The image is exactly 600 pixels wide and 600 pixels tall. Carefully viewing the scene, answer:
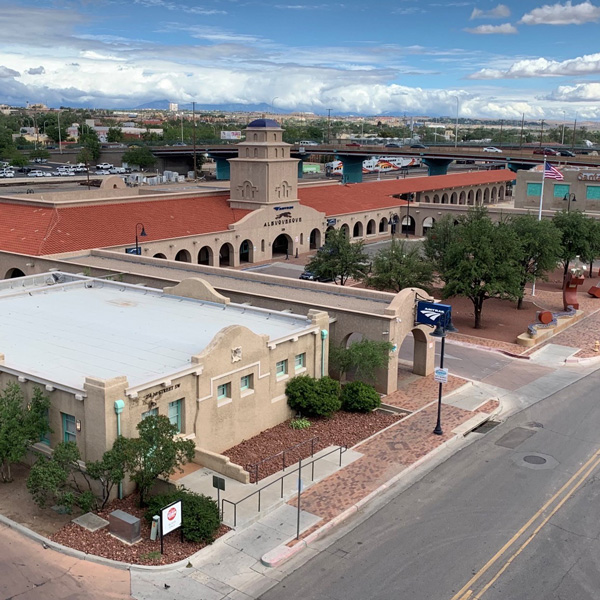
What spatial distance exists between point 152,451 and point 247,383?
6587mm

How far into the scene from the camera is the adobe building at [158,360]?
24172 mm

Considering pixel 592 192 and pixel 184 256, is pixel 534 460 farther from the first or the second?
pixel 592 192

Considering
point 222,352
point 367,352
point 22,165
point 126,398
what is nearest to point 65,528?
point 126,398

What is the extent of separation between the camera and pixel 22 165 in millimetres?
144250

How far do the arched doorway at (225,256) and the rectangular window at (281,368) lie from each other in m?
36.0

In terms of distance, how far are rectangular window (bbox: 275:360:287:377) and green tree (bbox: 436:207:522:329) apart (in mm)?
17367

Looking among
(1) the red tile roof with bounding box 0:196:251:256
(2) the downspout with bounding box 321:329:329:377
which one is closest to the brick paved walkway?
(2) the downspout with bounding box 321:329:329:377

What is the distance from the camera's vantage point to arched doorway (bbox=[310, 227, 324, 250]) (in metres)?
76.2

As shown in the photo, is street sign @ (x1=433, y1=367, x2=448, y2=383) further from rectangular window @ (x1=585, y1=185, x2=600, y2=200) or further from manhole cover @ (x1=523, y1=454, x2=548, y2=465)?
rectangular window @ (x1=585, y1=185, x2=600, y2=200)

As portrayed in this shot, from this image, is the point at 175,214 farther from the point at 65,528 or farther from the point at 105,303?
the point at 65,528

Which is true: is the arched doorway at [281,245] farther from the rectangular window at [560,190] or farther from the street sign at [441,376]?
the street sign at [441,376]

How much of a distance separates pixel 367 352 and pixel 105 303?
43.8 ft

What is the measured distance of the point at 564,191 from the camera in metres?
80.6

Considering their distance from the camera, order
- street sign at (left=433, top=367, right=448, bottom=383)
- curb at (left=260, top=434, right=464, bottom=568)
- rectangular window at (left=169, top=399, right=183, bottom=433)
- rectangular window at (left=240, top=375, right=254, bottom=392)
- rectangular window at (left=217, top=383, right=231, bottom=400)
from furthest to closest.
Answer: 1. street sign at (left=433, top=367, right=448, bottom=383)
2. rectangular window at (left=240, top=375, right=254, bottom=392)
3. rectangular window at (left=217, top=383, right=231, bottom=400)
4. rectangular window at (left=169, top=399, right=183, bottom=433)
5. curb at (left=260, top=434, right=464, bottom=568)
